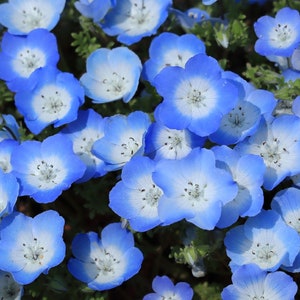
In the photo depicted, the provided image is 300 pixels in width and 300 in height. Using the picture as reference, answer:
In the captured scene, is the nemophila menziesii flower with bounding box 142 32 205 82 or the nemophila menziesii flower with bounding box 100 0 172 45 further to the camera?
the nemophila menziesii flower with bounding box 100 0 172 45

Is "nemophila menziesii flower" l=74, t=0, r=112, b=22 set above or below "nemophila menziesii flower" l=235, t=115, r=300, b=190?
above

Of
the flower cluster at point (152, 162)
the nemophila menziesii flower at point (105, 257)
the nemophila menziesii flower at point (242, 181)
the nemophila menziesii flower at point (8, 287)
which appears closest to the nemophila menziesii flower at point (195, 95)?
the flower cluster at point (152, 162)

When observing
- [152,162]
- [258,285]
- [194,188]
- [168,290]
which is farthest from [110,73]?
[258,285]

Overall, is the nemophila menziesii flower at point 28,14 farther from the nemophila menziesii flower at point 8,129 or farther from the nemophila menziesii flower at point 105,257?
the nemophila menziesii flower at point 105,257

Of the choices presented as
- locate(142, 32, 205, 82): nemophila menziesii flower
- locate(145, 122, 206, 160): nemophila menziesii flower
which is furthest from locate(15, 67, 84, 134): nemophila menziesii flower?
locate(145, 122, 206, 160): nemophila menziesii flower

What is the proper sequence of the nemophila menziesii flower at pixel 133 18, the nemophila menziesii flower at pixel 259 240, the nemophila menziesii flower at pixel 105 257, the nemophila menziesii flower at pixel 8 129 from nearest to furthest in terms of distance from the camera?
the nemophila menziesii flower at pixel 259 240 < the nemophila menziesii flower at pixel 105 257 < the nemophila menziesii flower at pixel 8 129 < the nemophila menziesii flower at pixel 133 18

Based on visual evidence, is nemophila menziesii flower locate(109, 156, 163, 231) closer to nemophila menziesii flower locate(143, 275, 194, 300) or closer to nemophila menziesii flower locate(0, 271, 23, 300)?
nemophila menziesii flower locate(143, 275, 194, 300)
